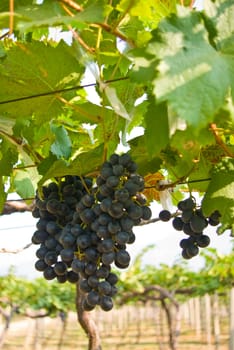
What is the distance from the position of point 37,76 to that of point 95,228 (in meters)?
0.44

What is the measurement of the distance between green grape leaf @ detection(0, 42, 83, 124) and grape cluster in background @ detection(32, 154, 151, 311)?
249 millimetres

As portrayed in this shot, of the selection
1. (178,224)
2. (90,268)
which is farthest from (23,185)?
(90,268)

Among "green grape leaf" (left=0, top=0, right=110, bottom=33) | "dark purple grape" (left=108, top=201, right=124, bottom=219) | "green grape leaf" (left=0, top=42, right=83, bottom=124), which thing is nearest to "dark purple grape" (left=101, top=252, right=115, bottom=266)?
"dark purple grape" (left=108, top=201, right=124, bottom=219)

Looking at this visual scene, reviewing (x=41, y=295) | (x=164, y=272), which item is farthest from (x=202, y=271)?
(x=41, y=295)

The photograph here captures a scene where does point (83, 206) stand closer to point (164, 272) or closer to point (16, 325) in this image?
point (164, 272)

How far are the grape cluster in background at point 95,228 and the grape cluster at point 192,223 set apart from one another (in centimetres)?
16

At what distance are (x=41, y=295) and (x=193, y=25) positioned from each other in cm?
1321

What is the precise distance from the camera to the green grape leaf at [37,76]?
1.44 metres

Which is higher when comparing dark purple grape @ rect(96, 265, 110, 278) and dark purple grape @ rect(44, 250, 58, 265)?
dark purple grape @ rect(44, 250, 58, 265)

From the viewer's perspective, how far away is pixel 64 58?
146cm

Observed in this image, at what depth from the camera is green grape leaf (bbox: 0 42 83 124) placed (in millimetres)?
1443

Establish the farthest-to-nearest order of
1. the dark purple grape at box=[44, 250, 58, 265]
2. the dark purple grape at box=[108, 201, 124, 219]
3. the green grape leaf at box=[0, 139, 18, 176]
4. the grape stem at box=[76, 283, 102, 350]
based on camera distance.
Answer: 1. the grape stem at box=[76, 283, 102, 350]
2. the green grape leaf at box=[0, 139, 18, 176]
3. the dark purple grape at box=[44, 250, 58, 265]
4. the dark purple grape at box=[108, 201, 124, 219]

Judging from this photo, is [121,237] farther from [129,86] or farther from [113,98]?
[129,86]

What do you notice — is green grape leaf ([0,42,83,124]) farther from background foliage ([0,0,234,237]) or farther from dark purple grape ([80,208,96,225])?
dark purple grape ([80,208,96,225])
